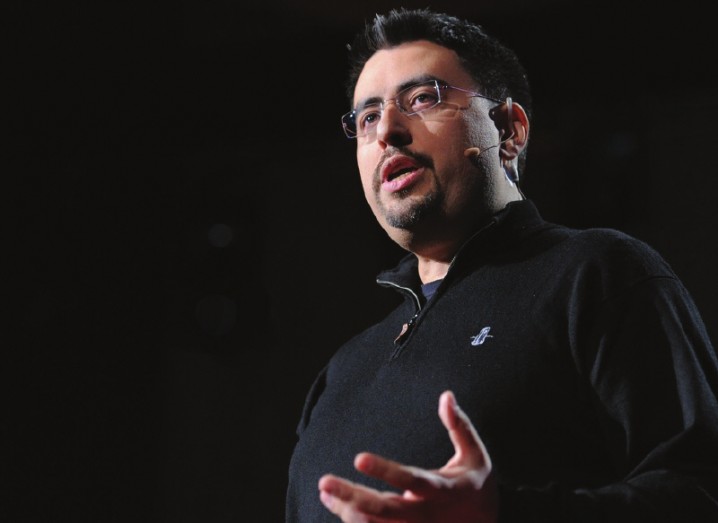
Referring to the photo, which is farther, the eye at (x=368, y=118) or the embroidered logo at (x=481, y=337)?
the eye at (x=368, y=118)

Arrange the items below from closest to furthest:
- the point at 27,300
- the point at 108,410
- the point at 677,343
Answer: the point at 677,343 < the point at 27,300 < the point at 108,410

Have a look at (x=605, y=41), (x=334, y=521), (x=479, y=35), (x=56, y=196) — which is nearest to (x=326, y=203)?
(x=56, y=196)

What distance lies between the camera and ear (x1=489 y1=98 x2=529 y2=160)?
1745 mm

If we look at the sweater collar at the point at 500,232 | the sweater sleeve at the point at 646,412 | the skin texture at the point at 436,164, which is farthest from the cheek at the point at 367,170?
the sweater sleeve at the point at 646,412

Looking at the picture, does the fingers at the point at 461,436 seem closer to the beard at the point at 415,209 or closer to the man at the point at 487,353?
the man at the point at 487,353

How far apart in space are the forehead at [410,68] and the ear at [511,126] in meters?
0.10

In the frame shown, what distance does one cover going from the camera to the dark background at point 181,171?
318cm

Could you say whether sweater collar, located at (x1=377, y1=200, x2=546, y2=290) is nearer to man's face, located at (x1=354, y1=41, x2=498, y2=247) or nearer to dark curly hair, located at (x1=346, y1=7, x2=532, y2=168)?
man's face, located at (x1=354, y1=41, x2=498, y2=247)

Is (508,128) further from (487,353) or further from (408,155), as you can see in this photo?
(487,353)

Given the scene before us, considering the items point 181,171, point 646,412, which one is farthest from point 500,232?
point 181,171

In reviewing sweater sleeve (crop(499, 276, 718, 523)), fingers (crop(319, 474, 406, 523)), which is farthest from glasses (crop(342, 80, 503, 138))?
fingers (crop(319, 474, 406, 523))

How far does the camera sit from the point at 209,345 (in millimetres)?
3959

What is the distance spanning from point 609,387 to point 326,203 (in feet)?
11.2

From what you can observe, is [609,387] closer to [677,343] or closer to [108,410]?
[677,343]
